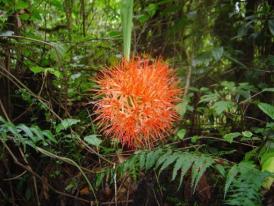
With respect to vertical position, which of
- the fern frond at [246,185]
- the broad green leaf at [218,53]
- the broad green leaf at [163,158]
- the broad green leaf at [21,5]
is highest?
the broad green leaf at [21,5]

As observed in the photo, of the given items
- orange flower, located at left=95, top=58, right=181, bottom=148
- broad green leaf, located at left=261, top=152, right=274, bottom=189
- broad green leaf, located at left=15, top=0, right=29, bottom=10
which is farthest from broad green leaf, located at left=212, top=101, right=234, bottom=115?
broad green leaf, located at left=15, top=0, right=29, bottom=10

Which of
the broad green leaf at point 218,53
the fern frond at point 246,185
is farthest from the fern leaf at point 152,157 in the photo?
the broad green leaf at point 218,53

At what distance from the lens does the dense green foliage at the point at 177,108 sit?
168cm

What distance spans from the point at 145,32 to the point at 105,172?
43.0 inches

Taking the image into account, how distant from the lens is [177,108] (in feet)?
5.36

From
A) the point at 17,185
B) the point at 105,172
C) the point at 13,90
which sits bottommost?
the point at 17,185

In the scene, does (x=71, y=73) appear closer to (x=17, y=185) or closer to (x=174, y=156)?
(x=17, y=185)

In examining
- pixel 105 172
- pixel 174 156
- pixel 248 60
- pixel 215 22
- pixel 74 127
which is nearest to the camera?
pixel 174 156

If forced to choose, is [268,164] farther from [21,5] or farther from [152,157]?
[21,5]

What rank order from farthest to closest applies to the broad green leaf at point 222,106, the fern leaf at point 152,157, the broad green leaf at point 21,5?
the broad green leaf at point 21,5 → the broad green leaf at point 222,106 → the fern leaf at point 152,157

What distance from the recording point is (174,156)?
1.43 metres

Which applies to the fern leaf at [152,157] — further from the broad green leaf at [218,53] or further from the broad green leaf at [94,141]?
the broad green leaf at [218,53]

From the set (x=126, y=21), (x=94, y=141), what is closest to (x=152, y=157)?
(x=94, y=141)

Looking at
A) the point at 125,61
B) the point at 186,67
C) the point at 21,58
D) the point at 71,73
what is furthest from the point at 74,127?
the point at 125,61
